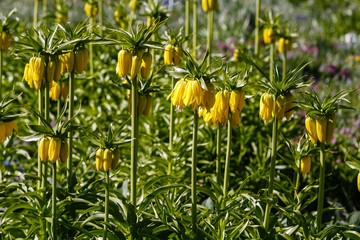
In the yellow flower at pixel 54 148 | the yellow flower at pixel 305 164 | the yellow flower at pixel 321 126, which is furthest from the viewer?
the yellow flower at pixel 305 164

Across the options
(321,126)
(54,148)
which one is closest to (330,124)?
(321,126)

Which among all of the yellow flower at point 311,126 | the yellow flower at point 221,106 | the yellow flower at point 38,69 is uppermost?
the yellow flower at point 38,69

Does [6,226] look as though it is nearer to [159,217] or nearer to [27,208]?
[27,208]

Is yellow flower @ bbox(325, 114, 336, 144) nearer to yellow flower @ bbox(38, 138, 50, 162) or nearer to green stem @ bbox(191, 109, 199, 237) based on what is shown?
green stem @ bbox(191, 109, 199, 237)

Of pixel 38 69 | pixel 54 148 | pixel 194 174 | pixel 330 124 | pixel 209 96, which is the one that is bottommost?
pixel 194 174

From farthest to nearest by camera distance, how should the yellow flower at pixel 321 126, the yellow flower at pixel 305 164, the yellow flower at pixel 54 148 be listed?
1. the yellow flower at pixel 305 164
2. the yellow flower at pixel 321 126
3. the yellow flower at pixel 54 148

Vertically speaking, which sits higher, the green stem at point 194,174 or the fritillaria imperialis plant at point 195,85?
the fritillaria imperialis plant at point 195,85

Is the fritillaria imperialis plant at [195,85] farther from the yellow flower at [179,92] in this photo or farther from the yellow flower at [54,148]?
the yellow flower at [54,148]

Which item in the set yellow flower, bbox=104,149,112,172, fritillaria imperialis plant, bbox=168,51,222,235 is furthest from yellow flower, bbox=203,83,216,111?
yellow flower, bbox=104,149,112,172

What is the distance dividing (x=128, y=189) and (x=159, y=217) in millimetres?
763

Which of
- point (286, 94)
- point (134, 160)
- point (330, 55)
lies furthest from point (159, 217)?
point (330, 55)

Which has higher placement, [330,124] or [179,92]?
[179,92]

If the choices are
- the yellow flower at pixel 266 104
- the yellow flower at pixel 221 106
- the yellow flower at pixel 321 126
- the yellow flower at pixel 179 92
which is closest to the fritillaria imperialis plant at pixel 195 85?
the yellow flower at pixel 179 92

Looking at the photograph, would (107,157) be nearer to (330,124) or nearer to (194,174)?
(194,174)
